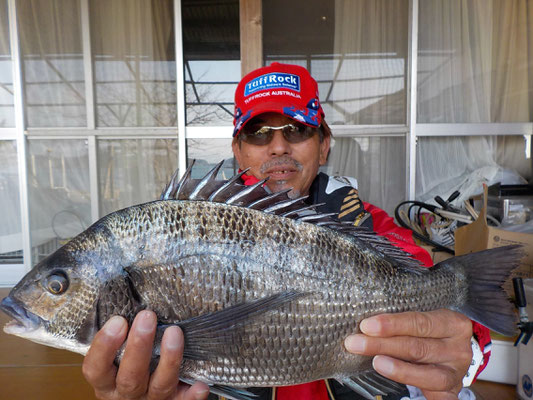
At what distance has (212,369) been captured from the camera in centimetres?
92

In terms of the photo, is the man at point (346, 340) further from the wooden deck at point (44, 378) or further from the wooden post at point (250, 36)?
the wooden post at point (250, 36)

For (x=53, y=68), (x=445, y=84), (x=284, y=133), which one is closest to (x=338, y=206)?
(x=284, y=133)

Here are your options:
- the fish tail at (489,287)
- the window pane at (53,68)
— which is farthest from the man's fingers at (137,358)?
the window pane at (53,68)

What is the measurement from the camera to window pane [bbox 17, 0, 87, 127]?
12.5 feet

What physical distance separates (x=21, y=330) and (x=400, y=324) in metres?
1.00

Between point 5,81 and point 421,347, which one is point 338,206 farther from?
point 5,81

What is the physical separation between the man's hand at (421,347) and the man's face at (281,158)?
812mm

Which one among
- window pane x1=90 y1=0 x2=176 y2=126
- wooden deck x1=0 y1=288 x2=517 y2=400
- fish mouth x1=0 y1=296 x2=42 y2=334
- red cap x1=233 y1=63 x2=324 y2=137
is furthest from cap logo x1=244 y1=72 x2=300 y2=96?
window pane x1=90 y1=0 x2=176 y2=126

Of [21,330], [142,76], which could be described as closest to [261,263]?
[21,330]

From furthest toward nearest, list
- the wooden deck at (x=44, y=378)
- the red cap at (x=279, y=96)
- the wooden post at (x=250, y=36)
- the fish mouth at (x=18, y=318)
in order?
1. the wooden post at (x=250, y=36)
2. the wooden deck at (x=44, y=378)
3. the red cap at (x=279, y=96)
4. the fish mouth at (x=18, y=318)

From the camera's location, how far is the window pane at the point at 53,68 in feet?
12.5

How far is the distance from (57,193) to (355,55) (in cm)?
376

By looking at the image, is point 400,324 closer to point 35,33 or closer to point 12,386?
point 12,386

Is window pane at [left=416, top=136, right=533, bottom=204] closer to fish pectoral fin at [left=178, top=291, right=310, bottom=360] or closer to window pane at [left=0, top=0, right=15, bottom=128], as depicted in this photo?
fish pectoral fin at [left=178, top=291, right=310, bottom=360]
